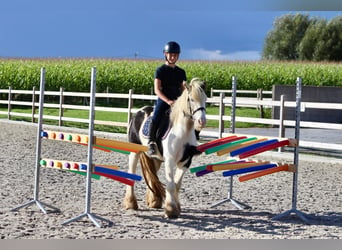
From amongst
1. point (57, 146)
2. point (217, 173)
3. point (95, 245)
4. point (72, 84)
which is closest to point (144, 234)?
point (95, 245)

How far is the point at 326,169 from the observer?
34.5 ft

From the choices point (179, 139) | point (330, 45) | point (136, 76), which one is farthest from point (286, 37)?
point (179, 139)

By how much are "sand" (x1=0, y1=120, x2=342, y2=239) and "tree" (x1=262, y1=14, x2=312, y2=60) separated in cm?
5717

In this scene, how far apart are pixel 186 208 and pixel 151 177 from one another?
0.55 metres

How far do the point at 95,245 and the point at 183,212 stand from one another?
5.97 ft

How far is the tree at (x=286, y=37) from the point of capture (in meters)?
66.9

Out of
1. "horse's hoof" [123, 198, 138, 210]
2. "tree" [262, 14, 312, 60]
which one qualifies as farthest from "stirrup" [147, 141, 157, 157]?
"tree" [262, 14, 312, 60]

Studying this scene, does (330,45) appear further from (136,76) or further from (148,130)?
(148,130)

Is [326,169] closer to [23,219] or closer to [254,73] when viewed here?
[23,219]

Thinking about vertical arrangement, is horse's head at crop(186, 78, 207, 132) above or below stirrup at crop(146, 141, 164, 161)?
above

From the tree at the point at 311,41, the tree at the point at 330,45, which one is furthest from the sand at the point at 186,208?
the tree at the point at 311,41

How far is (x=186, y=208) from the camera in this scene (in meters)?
6.72

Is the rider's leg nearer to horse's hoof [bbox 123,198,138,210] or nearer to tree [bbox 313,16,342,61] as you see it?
horse's hoof [bbox 123,198,138,210]

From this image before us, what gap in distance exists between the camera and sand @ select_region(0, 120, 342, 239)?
17.9ft
